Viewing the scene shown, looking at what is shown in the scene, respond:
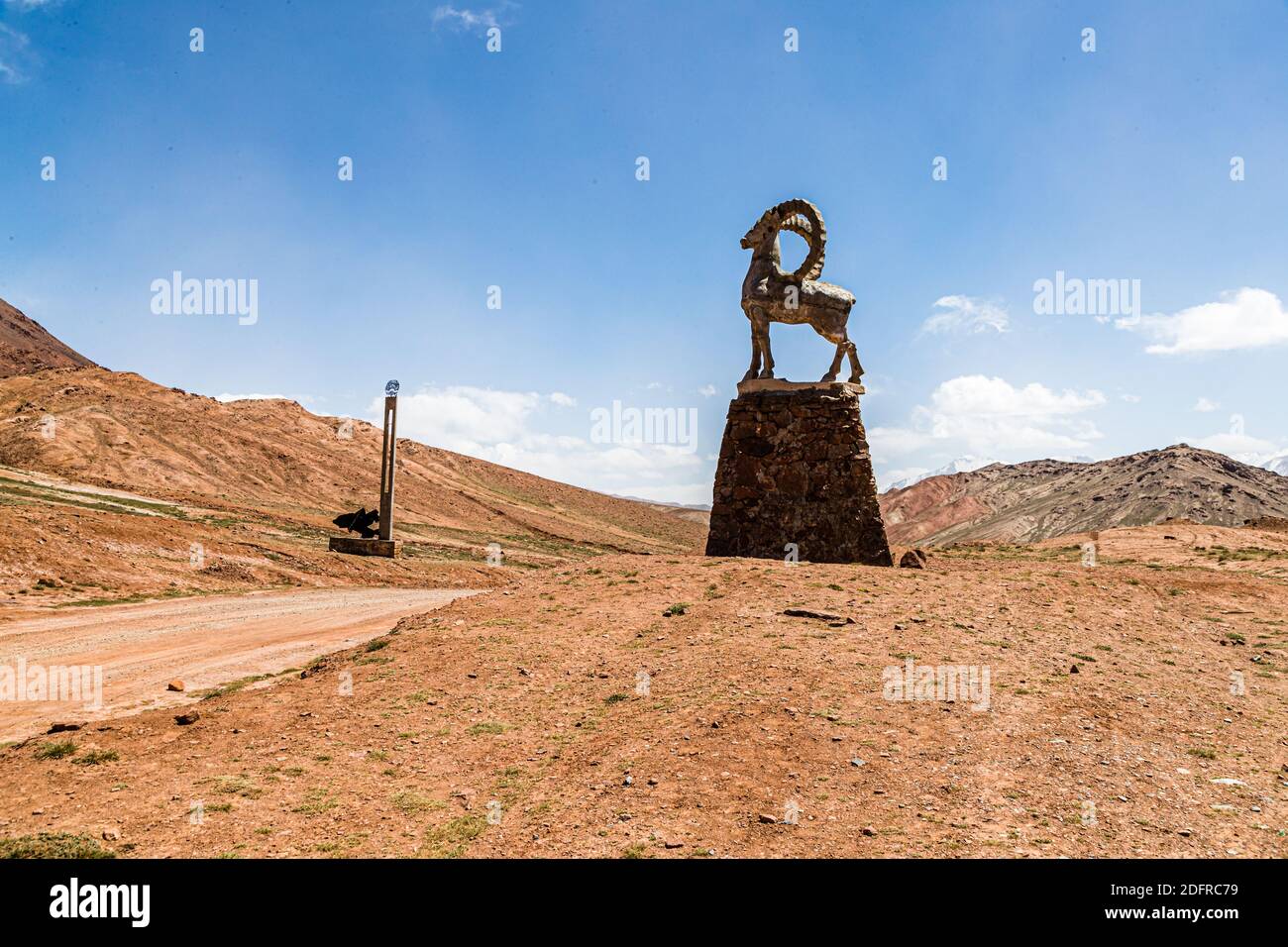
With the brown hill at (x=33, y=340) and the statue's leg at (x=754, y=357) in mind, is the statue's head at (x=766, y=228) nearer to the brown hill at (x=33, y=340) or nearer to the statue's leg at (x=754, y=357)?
the statue's leg at (x=754, y=357)

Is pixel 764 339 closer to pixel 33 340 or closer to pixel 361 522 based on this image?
pixel 361 522

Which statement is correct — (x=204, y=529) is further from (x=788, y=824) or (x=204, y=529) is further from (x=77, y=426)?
(x=77, y=426)

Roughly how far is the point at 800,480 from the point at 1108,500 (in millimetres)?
52518

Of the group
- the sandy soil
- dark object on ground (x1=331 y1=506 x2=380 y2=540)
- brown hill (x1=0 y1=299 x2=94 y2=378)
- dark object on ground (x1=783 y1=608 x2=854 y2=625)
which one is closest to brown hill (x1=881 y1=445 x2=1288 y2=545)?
dark object on ground (x1=331 y1=506 x2=380 y2=540)

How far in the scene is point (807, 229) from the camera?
66.0 feet

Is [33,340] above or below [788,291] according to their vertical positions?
above

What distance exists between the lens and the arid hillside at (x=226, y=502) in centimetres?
1905

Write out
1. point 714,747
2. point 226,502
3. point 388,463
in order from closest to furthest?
point 714,747, point 388,463, point 226,502

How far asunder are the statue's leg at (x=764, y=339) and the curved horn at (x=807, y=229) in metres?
1.30

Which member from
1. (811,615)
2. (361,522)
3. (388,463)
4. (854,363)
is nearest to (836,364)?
(854,363)

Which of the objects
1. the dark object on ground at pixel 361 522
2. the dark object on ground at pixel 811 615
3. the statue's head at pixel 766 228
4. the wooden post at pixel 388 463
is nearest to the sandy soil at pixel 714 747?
the dark object on ground at pixel 811 615
